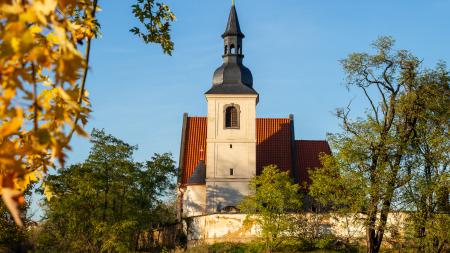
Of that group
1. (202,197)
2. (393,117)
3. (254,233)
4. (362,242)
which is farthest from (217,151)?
(393,117)

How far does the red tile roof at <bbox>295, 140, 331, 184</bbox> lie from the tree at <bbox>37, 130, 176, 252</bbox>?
10.6 meters

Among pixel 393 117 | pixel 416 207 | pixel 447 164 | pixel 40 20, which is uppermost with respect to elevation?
pixel 393 117

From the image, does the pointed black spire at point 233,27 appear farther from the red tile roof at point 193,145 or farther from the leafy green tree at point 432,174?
the leafy green tree at point 432,174

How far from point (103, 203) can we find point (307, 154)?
15.3 meters

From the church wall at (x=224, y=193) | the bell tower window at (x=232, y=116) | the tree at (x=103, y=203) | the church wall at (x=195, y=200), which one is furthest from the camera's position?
the bell tower window at (x=232, y=116)

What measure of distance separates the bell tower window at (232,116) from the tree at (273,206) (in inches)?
294

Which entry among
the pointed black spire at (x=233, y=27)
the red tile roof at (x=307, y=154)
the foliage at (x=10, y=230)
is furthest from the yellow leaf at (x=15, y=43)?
the red tile roof at (x=307, y=154)

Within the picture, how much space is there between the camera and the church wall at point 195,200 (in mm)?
37406

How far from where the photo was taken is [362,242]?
→ 99.1 ft

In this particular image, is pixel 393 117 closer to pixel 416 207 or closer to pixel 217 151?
pixel 416 207

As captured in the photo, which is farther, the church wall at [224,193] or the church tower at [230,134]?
the church tower at [230,134]

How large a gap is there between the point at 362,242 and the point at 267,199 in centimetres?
491

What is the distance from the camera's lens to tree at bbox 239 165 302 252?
28344 millimetres

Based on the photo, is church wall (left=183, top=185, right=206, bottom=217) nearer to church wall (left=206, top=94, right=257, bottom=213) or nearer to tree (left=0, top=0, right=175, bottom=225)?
church wall (left=206, top=94, right=257, bottom=213)
